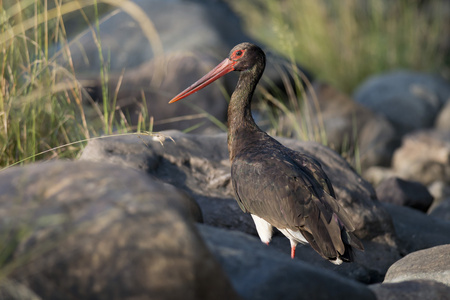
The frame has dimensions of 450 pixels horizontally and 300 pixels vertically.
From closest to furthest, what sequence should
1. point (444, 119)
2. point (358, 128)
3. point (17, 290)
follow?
point (17, 290) → point (358, 128) → point (444, 119)

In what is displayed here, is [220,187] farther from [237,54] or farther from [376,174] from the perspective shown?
[376,174]

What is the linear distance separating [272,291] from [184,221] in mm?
506

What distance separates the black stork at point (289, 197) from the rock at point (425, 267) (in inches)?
9.9

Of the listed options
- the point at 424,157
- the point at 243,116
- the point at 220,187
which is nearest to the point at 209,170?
the point at 220,187

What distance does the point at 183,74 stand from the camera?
28.5 feet

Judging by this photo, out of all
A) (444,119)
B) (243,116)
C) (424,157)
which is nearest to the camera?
(243,116)

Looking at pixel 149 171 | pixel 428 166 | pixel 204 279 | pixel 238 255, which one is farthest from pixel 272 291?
pixel 428 166

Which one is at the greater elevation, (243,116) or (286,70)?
(243,116)

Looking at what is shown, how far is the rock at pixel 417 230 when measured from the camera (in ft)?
15.0

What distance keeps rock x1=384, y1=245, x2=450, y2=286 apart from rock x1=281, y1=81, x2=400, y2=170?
179 inches

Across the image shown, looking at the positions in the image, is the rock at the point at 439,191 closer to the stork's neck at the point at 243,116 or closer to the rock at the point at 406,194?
the rock at the point at 406,194

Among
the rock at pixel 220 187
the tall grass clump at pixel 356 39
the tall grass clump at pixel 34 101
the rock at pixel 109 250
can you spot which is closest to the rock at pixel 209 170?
the rock at pixel 220 187

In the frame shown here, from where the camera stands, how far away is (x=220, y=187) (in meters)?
4.41

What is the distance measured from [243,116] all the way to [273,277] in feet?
7.16
